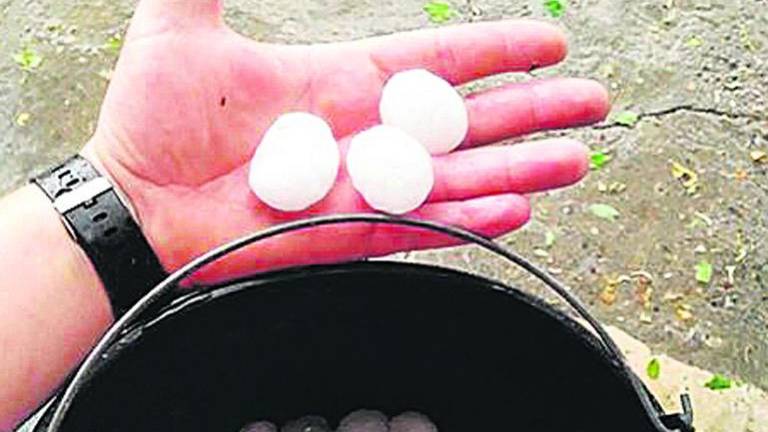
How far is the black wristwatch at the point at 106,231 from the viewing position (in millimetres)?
888

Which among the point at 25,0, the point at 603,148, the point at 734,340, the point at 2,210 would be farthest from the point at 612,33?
the point at 2,210

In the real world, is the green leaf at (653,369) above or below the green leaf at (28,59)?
below

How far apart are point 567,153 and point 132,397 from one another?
0.33m

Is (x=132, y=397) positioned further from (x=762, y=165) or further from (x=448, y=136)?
(x=762, y=165)

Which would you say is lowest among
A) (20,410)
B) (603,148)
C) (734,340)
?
(734,340)

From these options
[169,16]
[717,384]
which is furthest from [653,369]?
[169,16]

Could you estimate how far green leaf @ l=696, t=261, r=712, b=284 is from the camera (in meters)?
1.38

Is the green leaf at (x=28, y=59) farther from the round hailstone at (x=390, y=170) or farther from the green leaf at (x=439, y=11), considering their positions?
the round hailstone at (x=390, y=170)

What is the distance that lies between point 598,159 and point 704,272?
0.18m

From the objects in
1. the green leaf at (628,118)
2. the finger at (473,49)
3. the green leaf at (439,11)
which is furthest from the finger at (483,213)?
the green leaf at (439,11)

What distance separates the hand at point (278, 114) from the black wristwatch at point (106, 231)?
0.07 ft

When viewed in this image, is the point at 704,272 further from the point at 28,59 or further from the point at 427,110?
the point at 28,59

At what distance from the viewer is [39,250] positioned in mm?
912

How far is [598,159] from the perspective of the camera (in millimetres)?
1488
